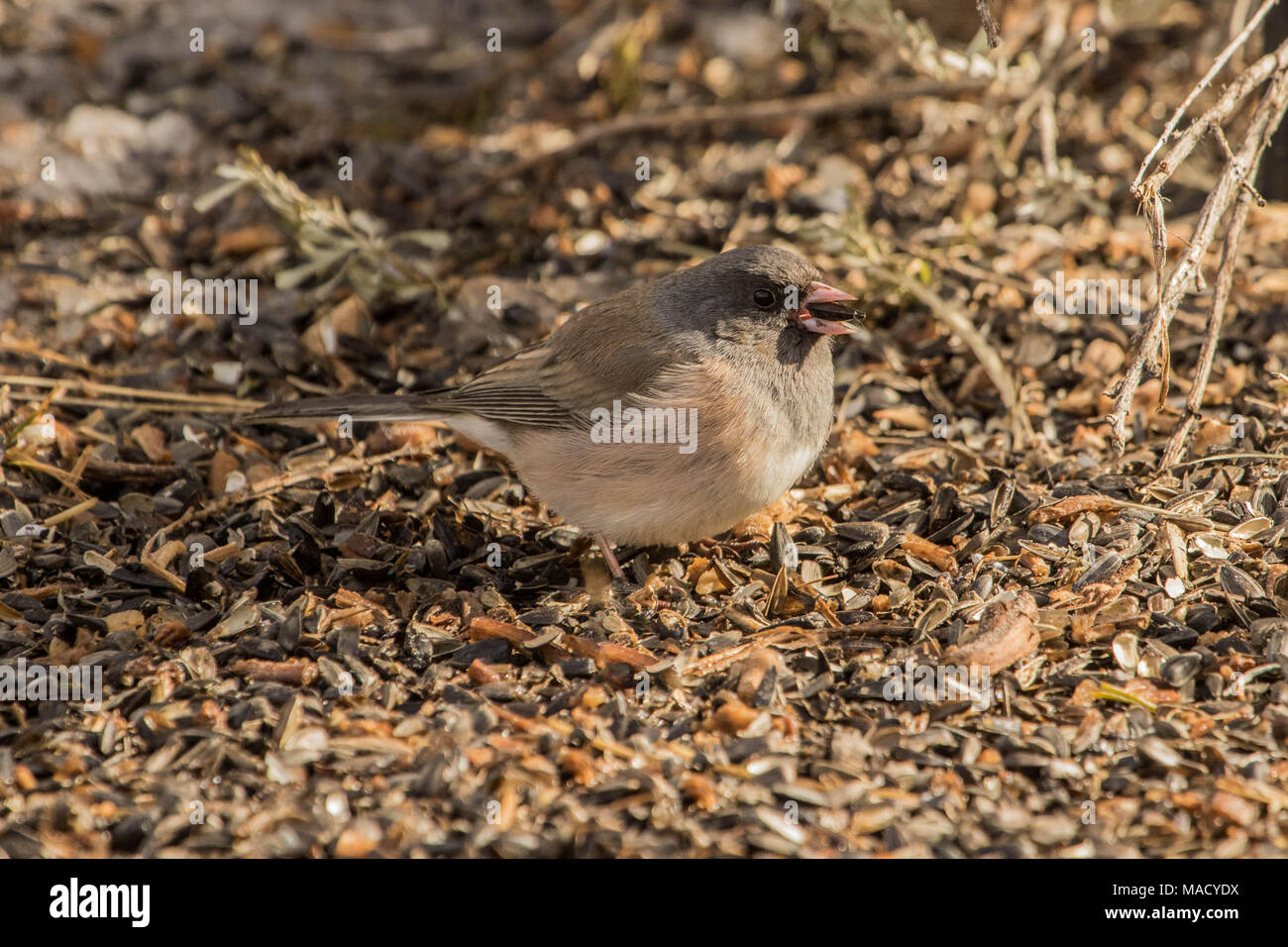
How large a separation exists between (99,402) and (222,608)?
123 cm

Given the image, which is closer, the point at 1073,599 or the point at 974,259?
the point at 1073,599

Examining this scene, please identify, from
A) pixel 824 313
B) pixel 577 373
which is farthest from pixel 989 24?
pixel 577 373

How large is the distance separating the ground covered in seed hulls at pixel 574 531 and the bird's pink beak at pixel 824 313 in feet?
1.90

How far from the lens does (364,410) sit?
3.72 m

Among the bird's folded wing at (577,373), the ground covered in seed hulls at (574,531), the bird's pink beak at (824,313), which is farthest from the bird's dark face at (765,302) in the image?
the ground covered in seed hulls at (574,531)

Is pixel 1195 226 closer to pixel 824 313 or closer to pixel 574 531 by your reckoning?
pixel 824 313

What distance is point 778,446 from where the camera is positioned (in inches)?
133

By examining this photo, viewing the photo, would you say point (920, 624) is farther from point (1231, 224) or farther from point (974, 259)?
point (974, 259)

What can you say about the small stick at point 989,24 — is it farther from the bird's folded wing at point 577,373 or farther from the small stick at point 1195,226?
the bird's folded wing at point 577,373

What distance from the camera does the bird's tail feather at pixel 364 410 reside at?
12.2ft

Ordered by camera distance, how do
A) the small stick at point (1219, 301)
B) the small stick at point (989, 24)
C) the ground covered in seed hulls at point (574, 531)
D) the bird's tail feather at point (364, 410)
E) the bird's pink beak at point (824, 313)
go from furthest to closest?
the bird's tail feather at point (364, 410) < the bird's pink beak at point (824, 313) < the small stick at point (1219, 301) < the small stick at point (989, 24) < the ground covered in seed hulls at point (574, 531)

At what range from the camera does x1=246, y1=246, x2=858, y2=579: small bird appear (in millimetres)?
3357

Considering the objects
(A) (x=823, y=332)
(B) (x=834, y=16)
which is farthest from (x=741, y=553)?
(B) (x=834, y=16)

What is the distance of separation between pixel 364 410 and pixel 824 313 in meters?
1.37
